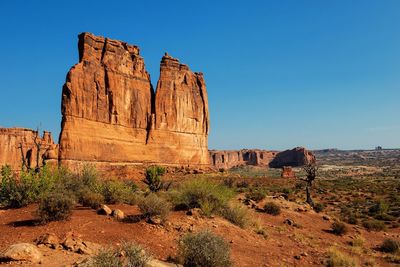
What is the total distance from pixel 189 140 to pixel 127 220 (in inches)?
2182

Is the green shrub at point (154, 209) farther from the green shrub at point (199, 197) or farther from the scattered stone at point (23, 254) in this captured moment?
the scattered stone at point (23, 254)

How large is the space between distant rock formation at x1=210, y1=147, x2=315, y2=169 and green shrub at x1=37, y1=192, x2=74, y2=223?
123464mm

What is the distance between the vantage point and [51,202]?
10.2 meters

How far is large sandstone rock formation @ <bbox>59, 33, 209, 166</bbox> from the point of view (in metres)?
51.1

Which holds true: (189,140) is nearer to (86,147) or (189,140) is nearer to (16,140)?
(86,147)

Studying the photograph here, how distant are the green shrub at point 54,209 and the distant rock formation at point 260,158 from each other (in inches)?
4861

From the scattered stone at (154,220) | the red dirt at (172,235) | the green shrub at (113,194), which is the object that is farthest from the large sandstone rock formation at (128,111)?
the scattered stone at (154,220)

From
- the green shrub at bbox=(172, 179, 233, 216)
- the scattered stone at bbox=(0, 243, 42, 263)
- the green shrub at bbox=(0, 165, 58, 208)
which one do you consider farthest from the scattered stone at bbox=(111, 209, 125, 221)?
the scattered stone at bbox=(0, 243, 42, 263)

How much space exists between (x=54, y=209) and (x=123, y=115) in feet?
161

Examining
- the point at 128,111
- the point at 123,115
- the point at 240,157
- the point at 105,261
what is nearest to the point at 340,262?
the point at 105,261

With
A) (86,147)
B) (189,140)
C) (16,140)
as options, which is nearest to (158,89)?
(189,140)

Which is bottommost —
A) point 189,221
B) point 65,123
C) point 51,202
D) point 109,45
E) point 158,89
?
point 189,221

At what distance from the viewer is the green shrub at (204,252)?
7867 mm

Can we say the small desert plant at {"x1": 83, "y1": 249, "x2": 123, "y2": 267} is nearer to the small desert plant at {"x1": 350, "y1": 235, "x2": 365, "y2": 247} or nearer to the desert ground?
the desert ground
